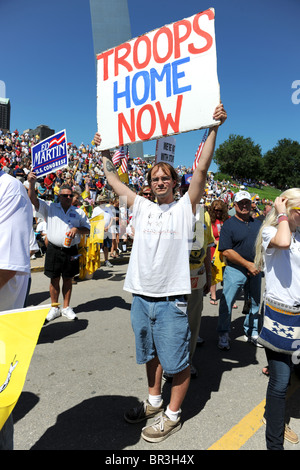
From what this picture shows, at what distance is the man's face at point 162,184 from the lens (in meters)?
2.29

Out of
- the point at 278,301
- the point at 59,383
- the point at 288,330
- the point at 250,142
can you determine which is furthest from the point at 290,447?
the point at 250,142

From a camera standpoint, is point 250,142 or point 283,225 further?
point 250,142

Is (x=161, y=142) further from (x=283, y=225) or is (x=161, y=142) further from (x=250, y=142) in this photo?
(x=250, y=142)

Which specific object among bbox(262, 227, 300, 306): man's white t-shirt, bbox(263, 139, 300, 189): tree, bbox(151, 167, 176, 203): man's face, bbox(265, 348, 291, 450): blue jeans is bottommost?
bbox(265, 348, 291, 450): blue jeans

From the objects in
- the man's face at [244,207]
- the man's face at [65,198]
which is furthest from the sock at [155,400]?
the man's face at [65,198]

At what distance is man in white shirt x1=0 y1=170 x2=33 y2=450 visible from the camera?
1475mm

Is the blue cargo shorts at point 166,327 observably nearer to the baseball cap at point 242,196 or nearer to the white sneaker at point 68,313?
the baseball cap at point 242,196

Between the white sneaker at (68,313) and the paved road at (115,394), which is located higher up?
the white sneaker at (68,313)

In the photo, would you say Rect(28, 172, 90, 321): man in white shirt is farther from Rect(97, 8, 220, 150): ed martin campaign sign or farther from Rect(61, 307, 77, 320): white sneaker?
Rect(97, 8, 220, 150): ed martin campaign sign

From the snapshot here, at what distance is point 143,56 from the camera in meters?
2.74

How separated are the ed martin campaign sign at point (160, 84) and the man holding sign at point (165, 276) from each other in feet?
0.95

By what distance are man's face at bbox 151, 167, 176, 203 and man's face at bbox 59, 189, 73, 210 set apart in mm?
2726

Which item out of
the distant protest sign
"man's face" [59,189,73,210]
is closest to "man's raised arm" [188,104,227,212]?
"man's face" [59,189,73,210]

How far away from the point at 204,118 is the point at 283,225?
0.98 meters
